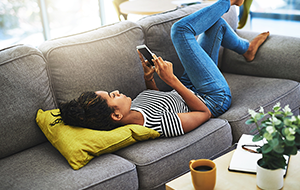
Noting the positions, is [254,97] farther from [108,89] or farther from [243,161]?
[108,89]

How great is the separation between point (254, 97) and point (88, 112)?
1027mm

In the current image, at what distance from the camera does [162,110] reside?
155cm

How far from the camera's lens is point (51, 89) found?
1600 mm

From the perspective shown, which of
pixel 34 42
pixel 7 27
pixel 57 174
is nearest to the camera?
pixel 57 174

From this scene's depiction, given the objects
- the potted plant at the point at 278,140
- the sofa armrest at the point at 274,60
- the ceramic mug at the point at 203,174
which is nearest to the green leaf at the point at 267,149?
the potted plant at the point at 278,140

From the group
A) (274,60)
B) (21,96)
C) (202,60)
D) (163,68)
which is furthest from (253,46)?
(21,96)

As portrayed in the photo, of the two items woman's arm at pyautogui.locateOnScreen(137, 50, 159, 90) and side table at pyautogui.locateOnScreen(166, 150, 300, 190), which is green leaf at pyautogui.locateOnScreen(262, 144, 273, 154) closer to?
side table at pyautogui.locateOnScreen(166, 150, 300, 190)

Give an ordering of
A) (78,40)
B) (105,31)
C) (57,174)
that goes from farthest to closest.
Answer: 1. (105,31)
2. (78,40)
3. (57,174)

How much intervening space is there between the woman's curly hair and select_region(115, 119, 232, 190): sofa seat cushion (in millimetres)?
188

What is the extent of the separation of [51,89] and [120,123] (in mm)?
442

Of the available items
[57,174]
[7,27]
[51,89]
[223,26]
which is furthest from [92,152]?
[7,27]

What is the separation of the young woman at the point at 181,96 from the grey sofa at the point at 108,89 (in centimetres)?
8

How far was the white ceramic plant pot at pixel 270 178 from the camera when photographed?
3.14 ft

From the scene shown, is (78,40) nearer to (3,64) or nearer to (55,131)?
(3,64)
